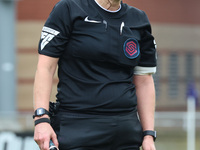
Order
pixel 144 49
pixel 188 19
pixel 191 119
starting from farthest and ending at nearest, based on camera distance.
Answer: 1. pixel 188 19
2. pixel 191 119
3. pixel 144 49

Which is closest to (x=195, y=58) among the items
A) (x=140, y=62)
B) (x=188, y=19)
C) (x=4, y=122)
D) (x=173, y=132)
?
(x=188, y=19)

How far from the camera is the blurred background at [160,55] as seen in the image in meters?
10.9

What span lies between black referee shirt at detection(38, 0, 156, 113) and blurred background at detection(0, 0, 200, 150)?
22.8 feet

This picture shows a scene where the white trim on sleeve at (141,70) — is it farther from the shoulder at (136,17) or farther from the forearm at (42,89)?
the forearm at (42,89)

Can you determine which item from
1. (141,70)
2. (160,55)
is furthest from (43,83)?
(160,55)

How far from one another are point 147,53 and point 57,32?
21.1 inches

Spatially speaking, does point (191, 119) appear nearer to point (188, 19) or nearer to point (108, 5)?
point (108, 5)

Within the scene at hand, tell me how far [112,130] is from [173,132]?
8709 millimetres

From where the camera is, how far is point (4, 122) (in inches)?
329

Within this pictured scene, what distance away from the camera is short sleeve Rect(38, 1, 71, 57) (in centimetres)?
233

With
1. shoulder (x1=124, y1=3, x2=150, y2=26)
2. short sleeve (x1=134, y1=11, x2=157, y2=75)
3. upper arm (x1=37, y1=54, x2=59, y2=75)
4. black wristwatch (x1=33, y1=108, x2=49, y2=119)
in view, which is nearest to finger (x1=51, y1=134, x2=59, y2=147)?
black wristwatch (x1=33, y1=108, x2=49, y2=119)

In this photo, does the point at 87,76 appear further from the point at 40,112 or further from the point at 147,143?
the point at 147,143

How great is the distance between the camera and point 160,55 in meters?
16.9

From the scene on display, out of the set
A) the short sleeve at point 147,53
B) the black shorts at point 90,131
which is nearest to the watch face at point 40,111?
the black shorts at point 90,131
